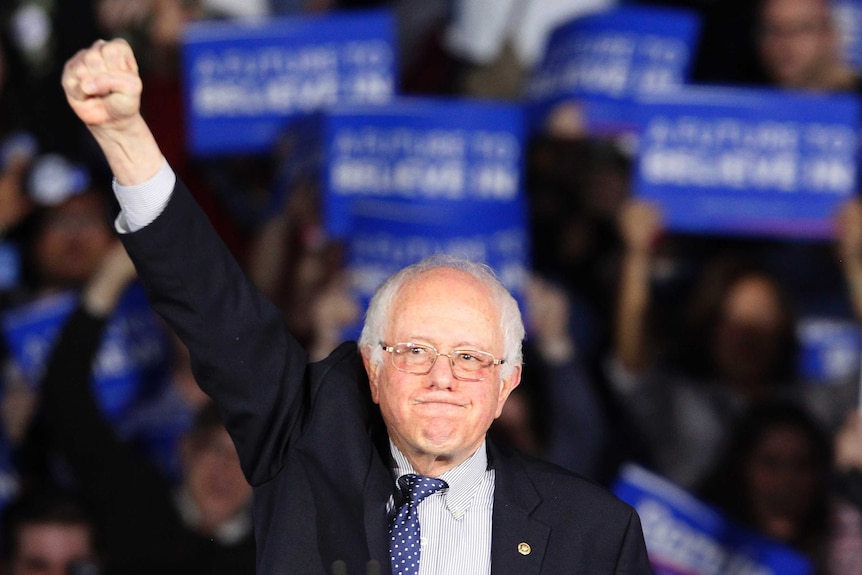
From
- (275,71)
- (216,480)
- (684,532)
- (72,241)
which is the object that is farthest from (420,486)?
(72,241)

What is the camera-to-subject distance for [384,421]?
98.9 inches

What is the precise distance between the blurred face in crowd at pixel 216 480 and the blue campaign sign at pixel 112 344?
18.6 inches

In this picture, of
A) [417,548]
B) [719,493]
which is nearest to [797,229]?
[719,493]

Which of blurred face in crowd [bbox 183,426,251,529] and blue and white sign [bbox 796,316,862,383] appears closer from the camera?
blurred face in crowd [bbox 183,426,251,529]

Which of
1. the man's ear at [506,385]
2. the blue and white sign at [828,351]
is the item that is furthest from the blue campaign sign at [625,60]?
the man's ear at [506,385]

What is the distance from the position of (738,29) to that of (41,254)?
8.77ft

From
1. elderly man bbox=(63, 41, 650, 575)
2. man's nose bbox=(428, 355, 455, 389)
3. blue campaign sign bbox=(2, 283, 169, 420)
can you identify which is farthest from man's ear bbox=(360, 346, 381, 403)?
blue campaign sign bbox=(2, 283, 169, 420)

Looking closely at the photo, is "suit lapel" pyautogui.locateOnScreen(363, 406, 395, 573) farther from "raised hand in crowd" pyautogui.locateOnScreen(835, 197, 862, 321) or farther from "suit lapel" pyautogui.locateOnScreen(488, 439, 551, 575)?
"raised hand in crowd" pyautogui.locateOnScreen(835, 197, 862, 321)

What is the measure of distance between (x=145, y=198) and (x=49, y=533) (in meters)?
2.77

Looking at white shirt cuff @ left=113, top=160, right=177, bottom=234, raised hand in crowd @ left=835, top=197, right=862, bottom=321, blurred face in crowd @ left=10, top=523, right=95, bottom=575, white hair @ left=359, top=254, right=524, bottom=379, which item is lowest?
blurred face in crowd @ left=10, top=523, right=95, bottom=575

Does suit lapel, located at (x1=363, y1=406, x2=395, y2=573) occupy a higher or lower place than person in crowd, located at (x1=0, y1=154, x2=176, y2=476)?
higher

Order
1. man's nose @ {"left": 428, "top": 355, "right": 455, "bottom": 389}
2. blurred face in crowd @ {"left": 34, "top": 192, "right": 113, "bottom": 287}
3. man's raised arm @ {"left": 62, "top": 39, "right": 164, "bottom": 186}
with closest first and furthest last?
1. man's raised arm @ {"left": 62, "top": 39, "right": 164, "bottom": 186}
2. man's nose @ {"left": 428, "top": 355, "right": 455, "bottom": 389}
3. blurred face in crowd @ {"left": 34, "top": 192, "right": 113, "bottom": 287}

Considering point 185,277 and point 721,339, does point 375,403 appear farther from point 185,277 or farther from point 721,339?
point 721,339

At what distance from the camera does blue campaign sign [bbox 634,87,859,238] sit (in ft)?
15.0
